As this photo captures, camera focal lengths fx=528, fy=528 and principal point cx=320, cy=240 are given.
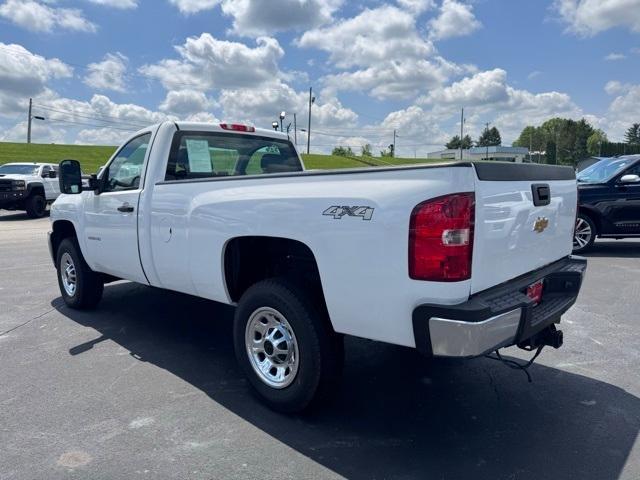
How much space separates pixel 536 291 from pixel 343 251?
1.29m

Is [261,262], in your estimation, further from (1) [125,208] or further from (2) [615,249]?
(2) [615,249]

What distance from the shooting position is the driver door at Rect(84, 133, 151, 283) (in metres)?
4.58

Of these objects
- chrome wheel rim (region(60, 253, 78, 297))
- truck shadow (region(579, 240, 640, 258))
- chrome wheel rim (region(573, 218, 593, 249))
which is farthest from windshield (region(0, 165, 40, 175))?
truck shadow (region(579, 240, 640, 258))

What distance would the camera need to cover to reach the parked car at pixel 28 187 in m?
15.9

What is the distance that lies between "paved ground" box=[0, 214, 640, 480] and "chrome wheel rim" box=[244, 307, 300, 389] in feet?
0.83

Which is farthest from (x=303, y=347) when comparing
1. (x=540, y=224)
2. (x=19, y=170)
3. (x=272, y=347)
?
(x=19, y=170)

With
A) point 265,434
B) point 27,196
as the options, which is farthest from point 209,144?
point 27,196

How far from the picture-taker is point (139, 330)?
5.25 metres

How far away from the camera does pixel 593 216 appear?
922 centimetres

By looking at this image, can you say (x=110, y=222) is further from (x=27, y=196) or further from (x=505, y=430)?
(x=27, y=196)

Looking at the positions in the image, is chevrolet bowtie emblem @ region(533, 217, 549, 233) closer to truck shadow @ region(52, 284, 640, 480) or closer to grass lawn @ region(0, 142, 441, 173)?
truck shadow @ region(52, 284, 640, 480)

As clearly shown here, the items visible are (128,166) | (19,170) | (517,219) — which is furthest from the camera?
(19,170)

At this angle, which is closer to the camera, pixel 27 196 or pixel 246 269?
pixel 246 269

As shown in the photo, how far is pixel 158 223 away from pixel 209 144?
3.35ft
